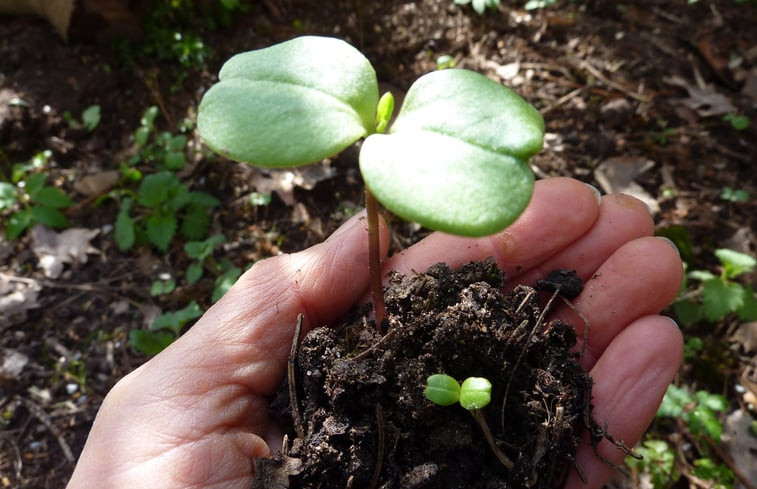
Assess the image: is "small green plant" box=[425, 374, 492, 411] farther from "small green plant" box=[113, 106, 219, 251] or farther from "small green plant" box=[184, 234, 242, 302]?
"small green plant" box=[113, 106, 219, 251]

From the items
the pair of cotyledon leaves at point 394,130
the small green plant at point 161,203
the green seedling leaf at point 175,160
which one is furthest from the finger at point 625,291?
the green seedling leaf at point 175,160

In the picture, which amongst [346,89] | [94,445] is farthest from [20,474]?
[346,89]

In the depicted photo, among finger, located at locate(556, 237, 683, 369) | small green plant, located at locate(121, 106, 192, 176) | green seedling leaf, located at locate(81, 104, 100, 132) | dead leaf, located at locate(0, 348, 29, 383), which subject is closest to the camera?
finger, located at locate(556, 237, 683, 369)

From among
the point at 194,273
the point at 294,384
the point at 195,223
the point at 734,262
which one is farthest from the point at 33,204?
the point at 734,262

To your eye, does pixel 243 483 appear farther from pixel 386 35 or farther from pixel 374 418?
pixel 386 35

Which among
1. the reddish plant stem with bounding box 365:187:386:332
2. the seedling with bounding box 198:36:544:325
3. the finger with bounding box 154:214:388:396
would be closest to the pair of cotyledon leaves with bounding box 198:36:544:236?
the seedling with bounding box 198:36:544:325

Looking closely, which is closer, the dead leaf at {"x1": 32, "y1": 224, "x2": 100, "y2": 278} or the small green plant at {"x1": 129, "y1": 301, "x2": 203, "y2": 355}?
the small green plant at {"x1": 129, "y1": 301, "x2": 203, "y2": 355}


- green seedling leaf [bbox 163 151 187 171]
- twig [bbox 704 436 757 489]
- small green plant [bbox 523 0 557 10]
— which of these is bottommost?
twig [bbox 704 436 757 489]
